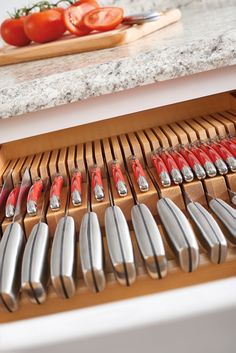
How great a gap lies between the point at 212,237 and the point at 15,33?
844 mm

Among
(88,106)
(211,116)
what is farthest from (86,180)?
(211,116)

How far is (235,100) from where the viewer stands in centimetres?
94

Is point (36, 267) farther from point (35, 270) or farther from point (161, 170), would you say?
point (161, 170)

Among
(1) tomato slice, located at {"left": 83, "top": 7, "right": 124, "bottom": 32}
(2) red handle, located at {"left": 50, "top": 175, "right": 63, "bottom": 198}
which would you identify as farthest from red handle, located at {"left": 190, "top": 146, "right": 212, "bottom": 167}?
(1) tomato slice, located at {"left": 83, "top": 7, "right": 124, "bottom": 32}

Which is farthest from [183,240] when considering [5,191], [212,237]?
[5,191]

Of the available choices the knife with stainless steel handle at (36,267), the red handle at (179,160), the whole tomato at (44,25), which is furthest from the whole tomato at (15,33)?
the knife with stainless steel handle at (36,267)

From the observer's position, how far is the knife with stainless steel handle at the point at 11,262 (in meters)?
0.52

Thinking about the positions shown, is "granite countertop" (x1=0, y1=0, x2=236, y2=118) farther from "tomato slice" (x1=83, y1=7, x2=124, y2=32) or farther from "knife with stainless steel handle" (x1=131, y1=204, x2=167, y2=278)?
"tomato slice" (x1=83, y1=7, x2=124, y2=32)

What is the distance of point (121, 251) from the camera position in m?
0.53

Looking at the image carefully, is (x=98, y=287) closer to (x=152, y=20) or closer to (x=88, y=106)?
(x=88, y=106)

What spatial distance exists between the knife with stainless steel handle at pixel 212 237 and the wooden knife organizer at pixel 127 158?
17mm

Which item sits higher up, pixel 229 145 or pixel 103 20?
pixel 103 20

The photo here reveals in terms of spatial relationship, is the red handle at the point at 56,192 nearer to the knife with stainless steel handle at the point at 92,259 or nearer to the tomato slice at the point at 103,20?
the knife with stainless steel handle at the point at 92,259

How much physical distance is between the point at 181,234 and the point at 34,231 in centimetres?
21
